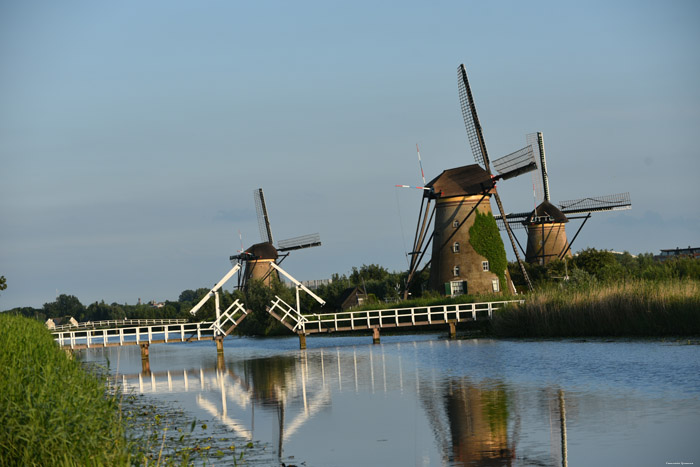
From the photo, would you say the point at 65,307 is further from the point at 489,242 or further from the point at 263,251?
the point at 489,242

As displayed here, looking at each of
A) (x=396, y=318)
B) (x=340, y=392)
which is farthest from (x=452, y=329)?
(x=340, y=392)

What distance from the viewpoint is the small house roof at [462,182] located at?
4394 cm

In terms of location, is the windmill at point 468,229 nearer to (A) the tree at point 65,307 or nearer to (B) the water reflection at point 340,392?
(B) the water reflection at point 340,392

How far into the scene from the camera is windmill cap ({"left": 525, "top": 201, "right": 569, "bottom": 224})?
194ft

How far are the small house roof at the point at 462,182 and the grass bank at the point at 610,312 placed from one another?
10310mm

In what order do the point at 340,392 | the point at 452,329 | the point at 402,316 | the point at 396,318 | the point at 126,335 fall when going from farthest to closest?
the point at 126,335 → the point at 402,316 → the point at 452,329 → the point at 396,318 → the point at 340,392

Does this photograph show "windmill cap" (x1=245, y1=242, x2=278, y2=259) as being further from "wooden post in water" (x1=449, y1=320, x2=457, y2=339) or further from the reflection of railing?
"wooden post in water" (x1=449, y1=320, x2=457, y2=339)

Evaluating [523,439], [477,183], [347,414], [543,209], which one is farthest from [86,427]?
[543,209]

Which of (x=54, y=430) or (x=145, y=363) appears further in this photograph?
(x=145, y=363)

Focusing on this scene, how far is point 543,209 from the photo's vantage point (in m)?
59.9

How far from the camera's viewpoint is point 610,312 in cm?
2916

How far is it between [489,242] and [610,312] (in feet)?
49.5

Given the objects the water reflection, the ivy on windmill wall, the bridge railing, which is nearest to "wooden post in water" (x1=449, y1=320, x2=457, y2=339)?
the ivy on windmill wall

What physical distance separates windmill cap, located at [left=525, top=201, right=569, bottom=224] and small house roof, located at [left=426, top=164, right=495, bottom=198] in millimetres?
16036
